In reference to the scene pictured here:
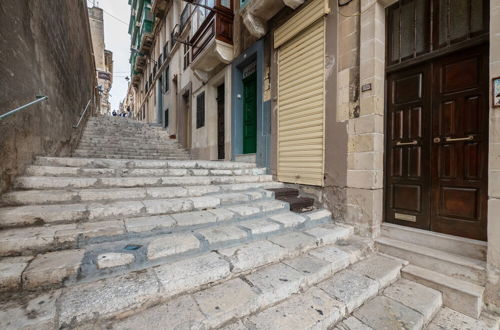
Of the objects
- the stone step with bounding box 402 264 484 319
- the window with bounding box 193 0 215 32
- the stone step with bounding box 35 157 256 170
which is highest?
the window with bounding box 193 0 215 32

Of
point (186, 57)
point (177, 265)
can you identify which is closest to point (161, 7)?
point (186, 57)

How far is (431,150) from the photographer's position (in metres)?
2.89

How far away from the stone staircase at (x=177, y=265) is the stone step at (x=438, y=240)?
1.25ft

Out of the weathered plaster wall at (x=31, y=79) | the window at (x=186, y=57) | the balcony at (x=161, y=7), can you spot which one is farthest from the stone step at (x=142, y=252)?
the balcony at (x=161, y=7)

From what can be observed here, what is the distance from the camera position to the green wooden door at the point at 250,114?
20.5ft

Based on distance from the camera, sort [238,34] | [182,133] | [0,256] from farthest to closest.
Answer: [182,133] → [238,34] → [0,256]

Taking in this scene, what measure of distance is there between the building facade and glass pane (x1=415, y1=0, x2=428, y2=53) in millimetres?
13

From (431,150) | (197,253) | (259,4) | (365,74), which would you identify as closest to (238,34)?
(259,4)

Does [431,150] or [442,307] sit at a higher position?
[431,150]

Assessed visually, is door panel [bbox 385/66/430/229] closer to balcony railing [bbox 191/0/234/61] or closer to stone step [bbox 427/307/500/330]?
stone step [bbox 427/307/500/330]

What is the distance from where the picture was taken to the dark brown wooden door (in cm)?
250

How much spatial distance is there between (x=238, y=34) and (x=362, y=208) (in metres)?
5.60

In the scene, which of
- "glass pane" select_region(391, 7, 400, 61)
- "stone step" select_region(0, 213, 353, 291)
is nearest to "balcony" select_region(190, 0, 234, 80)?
"glass pane" select_region(391, 7, 400, 61)

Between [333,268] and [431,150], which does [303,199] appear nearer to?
[333,268]
